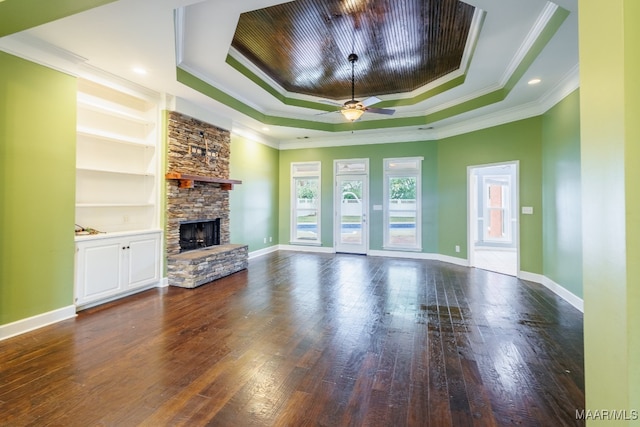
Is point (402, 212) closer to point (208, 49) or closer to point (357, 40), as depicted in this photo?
point (357, 40)

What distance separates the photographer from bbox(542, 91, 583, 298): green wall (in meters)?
4.04

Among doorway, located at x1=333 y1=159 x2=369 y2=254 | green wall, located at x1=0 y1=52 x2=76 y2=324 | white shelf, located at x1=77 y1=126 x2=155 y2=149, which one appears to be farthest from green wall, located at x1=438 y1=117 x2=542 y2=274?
green wall, located at x1=0 y1=52 x2=76 y2=324

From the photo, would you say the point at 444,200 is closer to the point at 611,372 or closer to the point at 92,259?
the point at 611,372

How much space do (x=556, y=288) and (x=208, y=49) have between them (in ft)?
20.6

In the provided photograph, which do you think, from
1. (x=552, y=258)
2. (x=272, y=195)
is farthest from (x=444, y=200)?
(x=272, y=195)

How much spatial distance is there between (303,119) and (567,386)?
6397 millimetres

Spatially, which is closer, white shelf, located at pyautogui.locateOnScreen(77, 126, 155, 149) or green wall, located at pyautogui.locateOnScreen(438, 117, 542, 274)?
white shelf, located at pyautogui.locateOnScreen(77, 126, 155, 149)

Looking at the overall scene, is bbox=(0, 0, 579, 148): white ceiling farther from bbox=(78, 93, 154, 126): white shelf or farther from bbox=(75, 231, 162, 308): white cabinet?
bbox=(75, 231, 162, 308): white cabinet

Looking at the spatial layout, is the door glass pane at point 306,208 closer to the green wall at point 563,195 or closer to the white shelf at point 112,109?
the white shelf at point 112,109

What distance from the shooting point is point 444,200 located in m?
6.96

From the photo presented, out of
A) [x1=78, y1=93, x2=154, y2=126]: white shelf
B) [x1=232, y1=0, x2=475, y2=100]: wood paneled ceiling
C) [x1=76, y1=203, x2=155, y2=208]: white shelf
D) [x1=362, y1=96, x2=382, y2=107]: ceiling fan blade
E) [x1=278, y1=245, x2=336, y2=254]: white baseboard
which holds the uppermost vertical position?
[x1=232, y1=0, x2=475, y2=100]: wood paneled ceiling

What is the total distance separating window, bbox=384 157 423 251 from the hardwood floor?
122 inches

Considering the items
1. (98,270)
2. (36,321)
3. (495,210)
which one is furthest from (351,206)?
(36,321)

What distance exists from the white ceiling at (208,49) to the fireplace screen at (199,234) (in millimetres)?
2042
